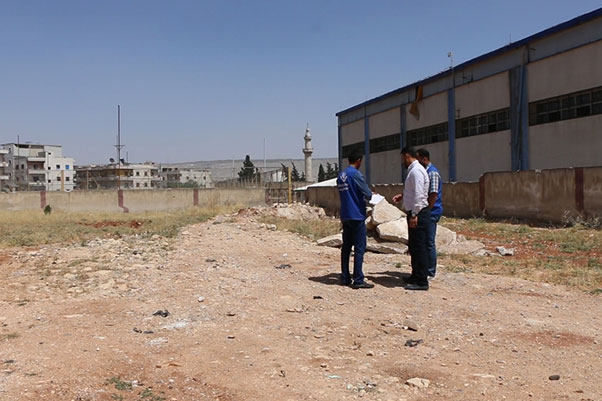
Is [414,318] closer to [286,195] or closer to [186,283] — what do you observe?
[186,283]

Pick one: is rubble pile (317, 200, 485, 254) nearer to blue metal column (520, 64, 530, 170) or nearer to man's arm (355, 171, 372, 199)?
man's arm (355, 171, 372, 199)

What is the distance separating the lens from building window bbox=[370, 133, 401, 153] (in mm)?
32550

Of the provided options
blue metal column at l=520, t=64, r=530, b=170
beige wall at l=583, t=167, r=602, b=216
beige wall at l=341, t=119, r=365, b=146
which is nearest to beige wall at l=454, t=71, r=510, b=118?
blue metal column at l=520, t=64, r=530, b=170

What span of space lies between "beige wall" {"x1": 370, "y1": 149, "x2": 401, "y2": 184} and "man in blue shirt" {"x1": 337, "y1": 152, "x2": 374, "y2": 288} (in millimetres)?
25963

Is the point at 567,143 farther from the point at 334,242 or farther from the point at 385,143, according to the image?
the point at 385,143

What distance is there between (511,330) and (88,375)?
333cm

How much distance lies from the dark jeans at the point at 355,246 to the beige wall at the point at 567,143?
635 inches

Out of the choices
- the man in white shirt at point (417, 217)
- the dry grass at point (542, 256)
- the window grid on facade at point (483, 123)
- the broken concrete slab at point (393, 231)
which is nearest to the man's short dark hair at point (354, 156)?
the man in white shirt at point (417, 217)

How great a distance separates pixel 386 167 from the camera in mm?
33844

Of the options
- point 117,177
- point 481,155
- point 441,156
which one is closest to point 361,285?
point 481,155

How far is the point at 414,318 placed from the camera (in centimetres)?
480

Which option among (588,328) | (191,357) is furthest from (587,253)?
(191,357)

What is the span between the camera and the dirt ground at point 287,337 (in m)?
→ 3.17

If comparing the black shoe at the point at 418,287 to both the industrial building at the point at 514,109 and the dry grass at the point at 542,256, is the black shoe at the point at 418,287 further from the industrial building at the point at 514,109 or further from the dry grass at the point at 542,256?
the industrial building at the point at 514,109
